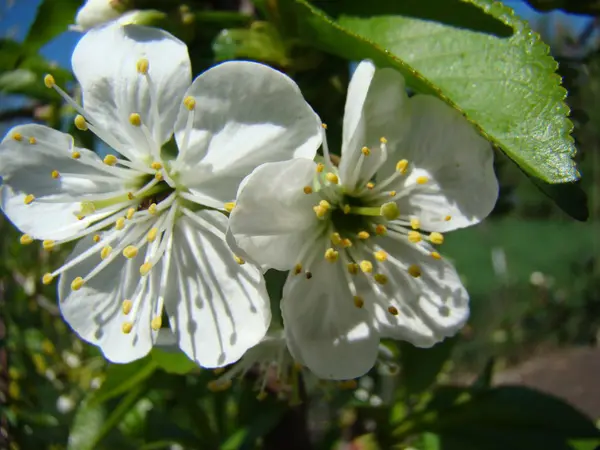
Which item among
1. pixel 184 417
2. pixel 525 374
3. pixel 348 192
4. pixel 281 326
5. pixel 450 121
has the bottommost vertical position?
pixel 525 374

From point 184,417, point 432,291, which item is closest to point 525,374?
point 184,417

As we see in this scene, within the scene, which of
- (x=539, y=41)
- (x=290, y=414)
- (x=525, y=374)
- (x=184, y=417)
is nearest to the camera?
(x=539, y=41)

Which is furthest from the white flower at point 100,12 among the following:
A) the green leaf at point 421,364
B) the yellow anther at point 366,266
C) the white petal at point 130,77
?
the green leaf at point 421,364

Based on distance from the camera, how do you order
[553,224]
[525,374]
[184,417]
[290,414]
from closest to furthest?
1. [290,414]
2. [184,417]
3. [525,374]
4. [553,224]

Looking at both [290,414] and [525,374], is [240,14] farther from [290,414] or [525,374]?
[525,374]

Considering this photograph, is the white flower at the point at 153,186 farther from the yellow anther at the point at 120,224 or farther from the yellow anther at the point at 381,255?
the yellow anther at the point at 381,255

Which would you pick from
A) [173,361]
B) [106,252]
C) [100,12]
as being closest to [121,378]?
[173,361]
